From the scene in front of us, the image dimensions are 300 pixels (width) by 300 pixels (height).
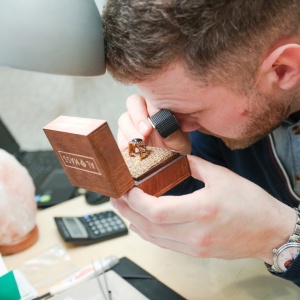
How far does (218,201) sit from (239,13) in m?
0.25

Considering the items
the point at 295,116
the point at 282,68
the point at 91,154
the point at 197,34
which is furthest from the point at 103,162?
the point at 295,116

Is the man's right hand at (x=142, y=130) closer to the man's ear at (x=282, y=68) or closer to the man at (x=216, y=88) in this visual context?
the man at (x=216, y=88)

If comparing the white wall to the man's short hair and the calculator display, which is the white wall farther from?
the man's short hair

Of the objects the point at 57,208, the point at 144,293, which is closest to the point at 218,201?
the point at 144,293

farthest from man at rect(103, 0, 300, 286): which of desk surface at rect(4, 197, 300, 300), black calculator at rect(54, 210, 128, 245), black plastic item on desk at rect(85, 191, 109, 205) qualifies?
black plastic item on desk at rect(85, 191, 109, 205)

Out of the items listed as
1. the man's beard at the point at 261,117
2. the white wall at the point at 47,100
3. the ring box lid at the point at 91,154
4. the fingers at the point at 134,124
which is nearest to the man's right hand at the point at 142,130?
the fingers at the point at 134,124

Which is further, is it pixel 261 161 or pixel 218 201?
pixel 261 161

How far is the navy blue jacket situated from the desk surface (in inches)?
5.6

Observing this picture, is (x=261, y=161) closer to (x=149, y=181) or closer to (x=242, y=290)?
(x=242, y=290)

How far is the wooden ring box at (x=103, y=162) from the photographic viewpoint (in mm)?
551

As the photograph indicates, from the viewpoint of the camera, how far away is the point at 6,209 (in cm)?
94

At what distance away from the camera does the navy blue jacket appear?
2.97ft

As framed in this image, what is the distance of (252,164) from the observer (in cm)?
100

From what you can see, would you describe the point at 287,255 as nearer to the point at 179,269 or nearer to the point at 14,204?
the point at 179,269
